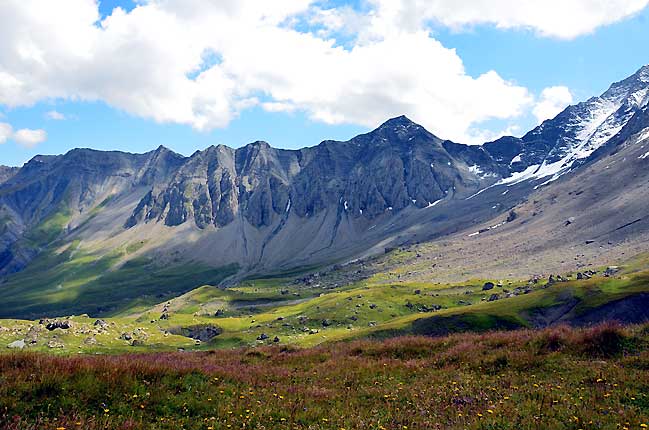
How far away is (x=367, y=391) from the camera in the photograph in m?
18.5

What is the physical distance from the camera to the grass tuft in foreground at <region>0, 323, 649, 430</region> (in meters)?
13.9

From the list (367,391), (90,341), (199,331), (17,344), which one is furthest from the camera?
(199,331)

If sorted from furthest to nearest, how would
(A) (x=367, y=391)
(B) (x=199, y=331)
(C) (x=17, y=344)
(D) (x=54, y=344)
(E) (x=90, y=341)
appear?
(B) (x=199, y=331)
(E) (x=90, y=341)
(C) (x=17, y=344)
(D) (x=54, y=344)
(A) (x=367, y=391)

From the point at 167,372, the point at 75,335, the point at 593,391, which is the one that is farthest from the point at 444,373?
the point at 75,335

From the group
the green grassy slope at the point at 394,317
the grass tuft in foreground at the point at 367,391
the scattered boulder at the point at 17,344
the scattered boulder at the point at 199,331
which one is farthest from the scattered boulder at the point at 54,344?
the grass tuft in foreground at the point at 367,391

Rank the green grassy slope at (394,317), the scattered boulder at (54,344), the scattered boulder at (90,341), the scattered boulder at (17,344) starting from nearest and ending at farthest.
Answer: the green grassy slope at (394,317) < the scattered boulder at (54,344) < the scattered boulder at (17,344) < the scattered boulder at (90,341)

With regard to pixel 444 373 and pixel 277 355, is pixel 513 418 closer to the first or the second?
pixel 444 373

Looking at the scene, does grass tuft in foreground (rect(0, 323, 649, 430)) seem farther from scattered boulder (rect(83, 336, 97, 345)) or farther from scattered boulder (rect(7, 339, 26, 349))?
scattered boulder (rect(83, 336, 97, 345))

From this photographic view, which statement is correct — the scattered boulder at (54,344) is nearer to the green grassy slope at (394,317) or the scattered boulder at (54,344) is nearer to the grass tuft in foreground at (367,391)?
the green grassy slope at (394,317)

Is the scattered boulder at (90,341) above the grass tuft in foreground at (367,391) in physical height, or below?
below

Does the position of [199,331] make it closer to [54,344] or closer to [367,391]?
[54,344]

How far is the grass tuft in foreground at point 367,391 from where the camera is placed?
45.5ft

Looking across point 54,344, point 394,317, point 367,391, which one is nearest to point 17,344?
point 54,344

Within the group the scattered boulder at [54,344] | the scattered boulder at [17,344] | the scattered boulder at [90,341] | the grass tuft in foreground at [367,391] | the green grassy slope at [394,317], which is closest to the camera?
the grass tuft in foreground at [367,391]
